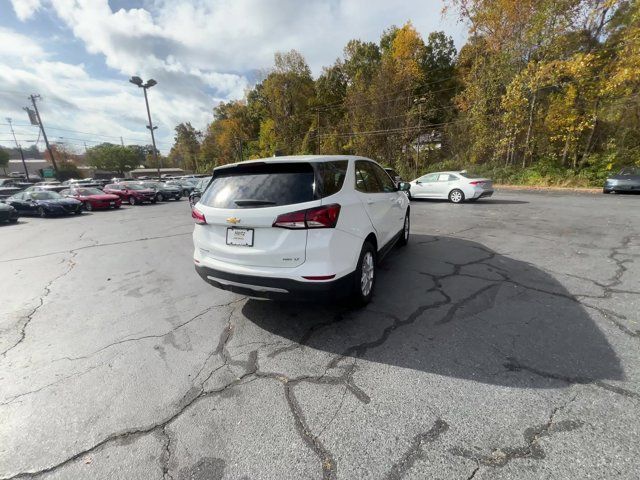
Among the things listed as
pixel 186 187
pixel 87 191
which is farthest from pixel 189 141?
pixel 87 191

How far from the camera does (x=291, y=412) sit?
213 centimetres

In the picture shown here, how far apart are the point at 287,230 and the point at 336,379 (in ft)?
4.54

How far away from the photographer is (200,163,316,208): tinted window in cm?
283

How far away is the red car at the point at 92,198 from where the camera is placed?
1565cm

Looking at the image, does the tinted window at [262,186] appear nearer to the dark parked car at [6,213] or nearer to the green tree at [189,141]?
the dark parked car at [6,213]

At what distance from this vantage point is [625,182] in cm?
1423

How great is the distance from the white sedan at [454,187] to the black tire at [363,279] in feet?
34.8

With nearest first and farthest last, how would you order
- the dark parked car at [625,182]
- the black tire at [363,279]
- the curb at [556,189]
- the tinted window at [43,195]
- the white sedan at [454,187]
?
1. the black tire at [363,279]
2. the white sedan at [454,187]
3. the dark parked car at [625,182]
4. the tinted window at [43,195]
5. the curb at [556,189]

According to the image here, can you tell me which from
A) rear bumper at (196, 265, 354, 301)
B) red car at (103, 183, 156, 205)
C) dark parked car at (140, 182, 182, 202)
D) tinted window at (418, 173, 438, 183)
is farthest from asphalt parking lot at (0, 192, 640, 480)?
dark parked car at (140, 182, 182, 202)

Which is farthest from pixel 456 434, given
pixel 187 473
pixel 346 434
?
pixel 187 473

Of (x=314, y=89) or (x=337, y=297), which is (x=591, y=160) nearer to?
(x=337, y=297)

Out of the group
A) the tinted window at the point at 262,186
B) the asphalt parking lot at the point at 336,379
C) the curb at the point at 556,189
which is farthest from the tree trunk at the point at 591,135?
the tinted window at the point at 262,186

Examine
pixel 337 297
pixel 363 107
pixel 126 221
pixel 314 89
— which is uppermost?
pixel 314 89

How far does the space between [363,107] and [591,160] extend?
61.1 feet
